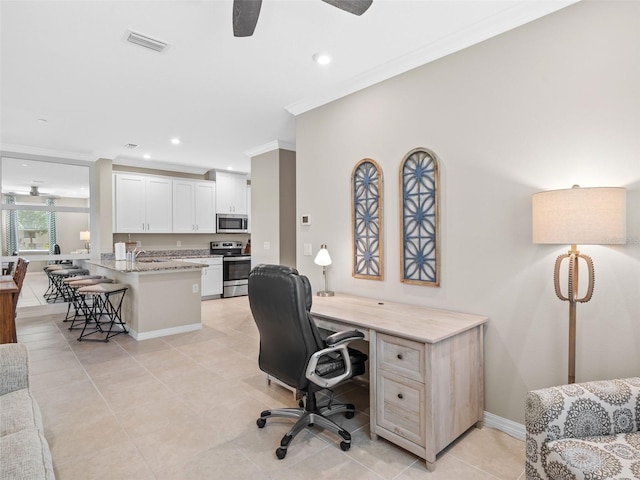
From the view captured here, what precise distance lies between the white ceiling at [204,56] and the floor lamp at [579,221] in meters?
1.20

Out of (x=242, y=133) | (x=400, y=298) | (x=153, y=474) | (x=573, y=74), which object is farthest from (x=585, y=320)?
(x=242, y=133)

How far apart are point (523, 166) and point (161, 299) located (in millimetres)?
4205

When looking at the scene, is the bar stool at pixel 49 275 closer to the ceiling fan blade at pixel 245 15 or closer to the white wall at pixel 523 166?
the white wall at pixel 523 166

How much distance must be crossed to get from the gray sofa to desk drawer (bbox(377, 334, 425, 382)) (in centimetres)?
162

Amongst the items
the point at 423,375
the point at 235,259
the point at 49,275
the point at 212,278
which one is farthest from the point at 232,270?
the point at 423,375

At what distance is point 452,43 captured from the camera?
8.25 feet

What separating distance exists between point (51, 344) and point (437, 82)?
4920 mm

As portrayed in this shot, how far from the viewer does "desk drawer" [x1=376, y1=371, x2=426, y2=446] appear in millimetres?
1987

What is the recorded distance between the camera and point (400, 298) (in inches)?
114

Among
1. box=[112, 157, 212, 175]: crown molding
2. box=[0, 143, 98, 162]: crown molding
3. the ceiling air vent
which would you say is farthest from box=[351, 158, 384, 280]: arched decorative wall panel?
box=[0, 143, 98, 162]: crown molding

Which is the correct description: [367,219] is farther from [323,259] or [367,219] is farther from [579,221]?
[579,221]

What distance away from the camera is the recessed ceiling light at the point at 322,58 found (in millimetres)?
2770

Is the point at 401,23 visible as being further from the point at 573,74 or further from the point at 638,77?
the point at 638,77

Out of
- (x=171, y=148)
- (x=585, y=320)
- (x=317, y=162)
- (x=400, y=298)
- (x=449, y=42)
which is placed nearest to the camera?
(x=585, y=320)
